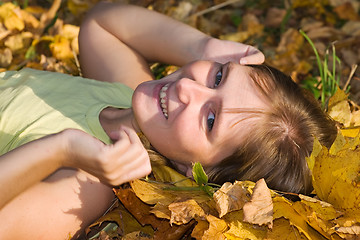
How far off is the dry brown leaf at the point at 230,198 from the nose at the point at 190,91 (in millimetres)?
403

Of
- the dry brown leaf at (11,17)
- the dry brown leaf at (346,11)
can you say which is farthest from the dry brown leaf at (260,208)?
the dry brown leaf at (346,11)

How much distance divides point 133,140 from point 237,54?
957mm

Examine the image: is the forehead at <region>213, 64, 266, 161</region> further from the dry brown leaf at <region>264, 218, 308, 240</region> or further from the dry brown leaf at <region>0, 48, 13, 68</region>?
the dry brown leaf at <region>0, 48, 13, 68</region>

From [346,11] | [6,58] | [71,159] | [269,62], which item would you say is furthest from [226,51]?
[346,11]

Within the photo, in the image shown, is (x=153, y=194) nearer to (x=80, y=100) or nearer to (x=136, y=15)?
(x=80, y=100)

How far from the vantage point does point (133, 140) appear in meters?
1.77

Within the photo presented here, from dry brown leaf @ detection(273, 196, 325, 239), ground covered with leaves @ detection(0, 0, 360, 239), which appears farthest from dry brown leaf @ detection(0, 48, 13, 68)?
dry brown leaf @ detection(273, 196, 325, 239)

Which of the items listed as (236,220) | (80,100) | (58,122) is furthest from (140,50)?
(236,220)

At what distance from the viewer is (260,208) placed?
1.72 metres

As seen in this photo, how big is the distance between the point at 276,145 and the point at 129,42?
118cm

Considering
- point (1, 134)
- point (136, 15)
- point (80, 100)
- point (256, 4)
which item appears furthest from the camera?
point (256, 4)

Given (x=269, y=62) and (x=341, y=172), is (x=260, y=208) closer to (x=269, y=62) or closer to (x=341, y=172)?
(x=341, y=172)

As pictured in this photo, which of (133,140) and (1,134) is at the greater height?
(133,140)

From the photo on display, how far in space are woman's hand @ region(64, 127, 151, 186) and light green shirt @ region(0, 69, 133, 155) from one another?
1.30ft
